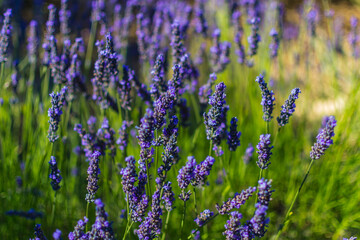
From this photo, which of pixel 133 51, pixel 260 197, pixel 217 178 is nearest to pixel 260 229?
pixel 260 197

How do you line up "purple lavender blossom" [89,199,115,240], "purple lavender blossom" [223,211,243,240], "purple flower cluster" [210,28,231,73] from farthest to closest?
"purple flower cluster" [210,28,231,73] < "purple lavender blossom" [223,211,243,240] < "purple lavender blossom" [89,199,115,240]

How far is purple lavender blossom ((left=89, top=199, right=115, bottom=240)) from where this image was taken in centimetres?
98

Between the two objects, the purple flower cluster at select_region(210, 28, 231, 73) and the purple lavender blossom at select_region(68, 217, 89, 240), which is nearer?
the purple lavender blossom at select_region(68, 217, 89, 240)

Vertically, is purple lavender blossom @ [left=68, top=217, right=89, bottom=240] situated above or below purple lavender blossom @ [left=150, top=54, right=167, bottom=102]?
below

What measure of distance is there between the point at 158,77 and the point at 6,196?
1.23 meters

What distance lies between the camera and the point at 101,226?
995 millimetres

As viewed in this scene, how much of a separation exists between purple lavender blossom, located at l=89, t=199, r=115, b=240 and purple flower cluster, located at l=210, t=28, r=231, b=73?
138 centimetres

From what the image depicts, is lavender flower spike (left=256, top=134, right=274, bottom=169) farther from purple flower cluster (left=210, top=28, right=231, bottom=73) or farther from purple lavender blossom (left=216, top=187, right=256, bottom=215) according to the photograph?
purple flower cluster (left=210, top=28, right=231, bottom=73)

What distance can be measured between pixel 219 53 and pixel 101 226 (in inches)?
57.1

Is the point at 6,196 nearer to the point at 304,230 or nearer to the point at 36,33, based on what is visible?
the point at 36,33

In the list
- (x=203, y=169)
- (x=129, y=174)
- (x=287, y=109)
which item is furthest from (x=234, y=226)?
(x=287, y=109)

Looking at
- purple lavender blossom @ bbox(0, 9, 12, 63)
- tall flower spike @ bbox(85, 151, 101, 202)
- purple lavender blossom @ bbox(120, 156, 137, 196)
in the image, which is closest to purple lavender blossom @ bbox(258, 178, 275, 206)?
purple lavender blossom @ bbox(120, 156, 137, 196)

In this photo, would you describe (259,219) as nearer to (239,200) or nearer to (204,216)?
(239,200)

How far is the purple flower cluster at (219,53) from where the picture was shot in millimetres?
2055
